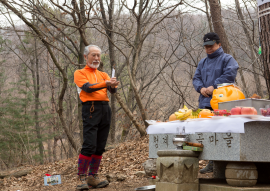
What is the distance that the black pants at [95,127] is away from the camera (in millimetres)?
4832

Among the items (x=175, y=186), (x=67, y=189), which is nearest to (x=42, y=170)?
(x=67, y=189)

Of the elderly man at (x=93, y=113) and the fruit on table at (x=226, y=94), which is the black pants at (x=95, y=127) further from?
the fruit on table at (x=226, y=94)

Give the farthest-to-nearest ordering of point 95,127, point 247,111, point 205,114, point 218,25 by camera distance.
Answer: point 218,25
point 95,127
point 205,114
point 247,111

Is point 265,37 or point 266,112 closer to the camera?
point 266,112

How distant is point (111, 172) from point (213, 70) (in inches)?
154

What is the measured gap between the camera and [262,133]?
3221mm

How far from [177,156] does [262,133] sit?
37.0 inches

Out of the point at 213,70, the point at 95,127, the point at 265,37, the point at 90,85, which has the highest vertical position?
the point at 265,37

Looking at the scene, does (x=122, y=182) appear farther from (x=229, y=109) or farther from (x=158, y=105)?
(x=158, y=105)

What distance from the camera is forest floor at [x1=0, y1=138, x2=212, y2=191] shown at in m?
6.02

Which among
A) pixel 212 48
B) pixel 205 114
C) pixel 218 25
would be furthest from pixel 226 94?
pixel 218 25

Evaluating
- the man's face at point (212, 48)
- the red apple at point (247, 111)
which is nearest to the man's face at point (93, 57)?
the man's face at point (212, 48)

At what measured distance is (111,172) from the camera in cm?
734

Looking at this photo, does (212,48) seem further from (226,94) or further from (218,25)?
(218,25)
